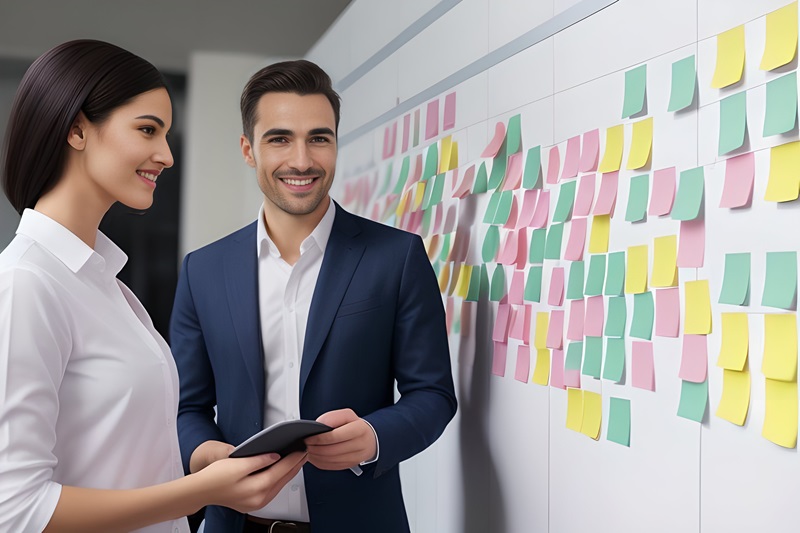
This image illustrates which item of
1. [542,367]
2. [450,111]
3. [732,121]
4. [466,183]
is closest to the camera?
[732,121]

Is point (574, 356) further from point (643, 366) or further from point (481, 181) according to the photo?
point (481, 181)

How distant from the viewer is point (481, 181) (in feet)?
6.73

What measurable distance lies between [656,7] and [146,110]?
2.77 ft

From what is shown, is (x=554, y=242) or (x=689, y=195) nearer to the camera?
(x=689, y=195)

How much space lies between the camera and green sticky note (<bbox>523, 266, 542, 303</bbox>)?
1760mm

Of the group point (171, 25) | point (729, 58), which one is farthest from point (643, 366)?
point (171, 25)

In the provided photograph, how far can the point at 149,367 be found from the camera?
121 centimetres

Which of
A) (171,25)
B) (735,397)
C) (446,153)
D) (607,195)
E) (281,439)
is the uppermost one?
(171,25)

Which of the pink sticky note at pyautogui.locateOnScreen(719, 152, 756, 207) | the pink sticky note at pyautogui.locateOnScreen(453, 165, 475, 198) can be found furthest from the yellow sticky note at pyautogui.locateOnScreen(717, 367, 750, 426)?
the pink sticky note at pyautogui.locateOnScreen(453, 165, 475, 198)

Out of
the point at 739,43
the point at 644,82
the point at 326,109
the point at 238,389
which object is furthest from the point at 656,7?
the point at 238,389

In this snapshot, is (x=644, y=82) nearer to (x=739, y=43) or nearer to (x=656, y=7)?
(x=656, y=7)

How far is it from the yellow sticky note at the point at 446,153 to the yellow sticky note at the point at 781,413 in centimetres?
129

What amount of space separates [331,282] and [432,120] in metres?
0.78

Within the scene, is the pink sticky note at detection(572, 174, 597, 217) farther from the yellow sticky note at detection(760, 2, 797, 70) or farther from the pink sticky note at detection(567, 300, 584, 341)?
the yellow sticky note at detection(760, 2, 797, 70)
